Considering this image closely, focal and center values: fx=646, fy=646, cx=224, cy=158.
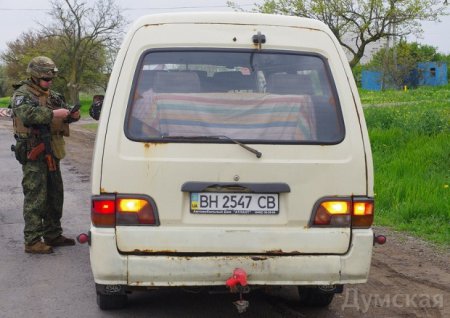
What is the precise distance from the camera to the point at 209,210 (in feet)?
12.2

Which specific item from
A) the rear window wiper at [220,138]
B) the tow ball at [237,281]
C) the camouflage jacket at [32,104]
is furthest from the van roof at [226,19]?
the camouflage jacket at [32,104]

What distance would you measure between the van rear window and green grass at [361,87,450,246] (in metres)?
3.50

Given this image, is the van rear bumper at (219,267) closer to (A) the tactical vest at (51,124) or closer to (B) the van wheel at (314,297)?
(B) the van wheel at (314,297)

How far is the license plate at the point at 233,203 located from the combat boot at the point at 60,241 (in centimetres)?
321

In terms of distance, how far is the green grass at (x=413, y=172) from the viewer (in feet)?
24.9

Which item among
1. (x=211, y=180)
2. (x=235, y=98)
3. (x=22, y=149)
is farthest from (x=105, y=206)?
(x=22, y=149)

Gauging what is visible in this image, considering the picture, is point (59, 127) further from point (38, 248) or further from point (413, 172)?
point (413, 172)

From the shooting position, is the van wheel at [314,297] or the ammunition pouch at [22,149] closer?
the van wheel at [314,297]

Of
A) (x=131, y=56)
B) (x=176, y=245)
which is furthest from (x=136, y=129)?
(x=176, y=245)

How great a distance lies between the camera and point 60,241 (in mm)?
6512

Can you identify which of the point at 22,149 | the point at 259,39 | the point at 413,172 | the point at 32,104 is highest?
the point at 259,39

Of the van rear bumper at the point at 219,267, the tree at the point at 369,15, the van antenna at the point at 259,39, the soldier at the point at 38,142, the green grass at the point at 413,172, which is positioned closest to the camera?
the van rear bumper at the point at 219,267

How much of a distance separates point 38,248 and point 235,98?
3.19 metres

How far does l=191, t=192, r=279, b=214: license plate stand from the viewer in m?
3.71
